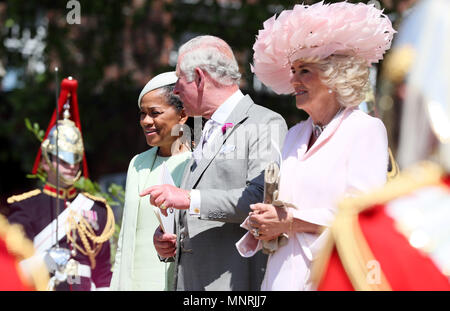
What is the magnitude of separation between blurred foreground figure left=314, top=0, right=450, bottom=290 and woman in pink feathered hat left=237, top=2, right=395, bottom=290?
3.26 ft

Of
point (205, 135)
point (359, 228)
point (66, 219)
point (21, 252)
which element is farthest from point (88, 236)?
point (359, 228)

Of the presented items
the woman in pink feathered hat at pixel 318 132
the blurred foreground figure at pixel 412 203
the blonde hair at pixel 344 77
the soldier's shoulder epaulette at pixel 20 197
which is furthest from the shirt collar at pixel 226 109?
the soldier's shoulder epaulette at pixel 20 197

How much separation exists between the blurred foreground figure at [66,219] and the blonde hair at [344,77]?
2.42 metres

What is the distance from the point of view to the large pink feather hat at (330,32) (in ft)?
9.34

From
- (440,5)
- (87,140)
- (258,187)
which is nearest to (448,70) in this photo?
(440,5)

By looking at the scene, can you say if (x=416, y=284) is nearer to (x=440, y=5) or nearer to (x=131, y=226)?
(x=440, y=5)

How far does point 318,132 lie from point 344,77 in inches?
9.0

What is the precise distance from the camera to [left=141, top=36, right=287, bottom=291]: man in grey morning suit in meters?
3.17

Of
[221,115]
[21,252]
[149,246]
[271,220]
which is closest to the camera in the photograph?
[21,252]

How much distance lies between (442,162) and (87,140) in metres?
11.2

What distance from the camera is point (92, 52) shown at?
12.6 meters

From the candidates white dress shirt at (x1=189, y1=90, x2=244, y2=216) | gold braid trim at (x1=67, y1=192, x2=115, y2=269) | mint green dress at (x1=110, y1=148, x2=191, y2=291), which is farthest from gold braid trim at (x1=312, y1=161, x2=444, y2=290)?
gold braid trim at (x1=67, y1=192, x2=115, y2=269)

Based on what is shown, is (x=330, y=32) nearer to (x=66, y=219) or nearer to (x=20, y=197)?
(x=66, y=219)

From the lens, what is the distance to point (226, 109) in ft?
11.5
